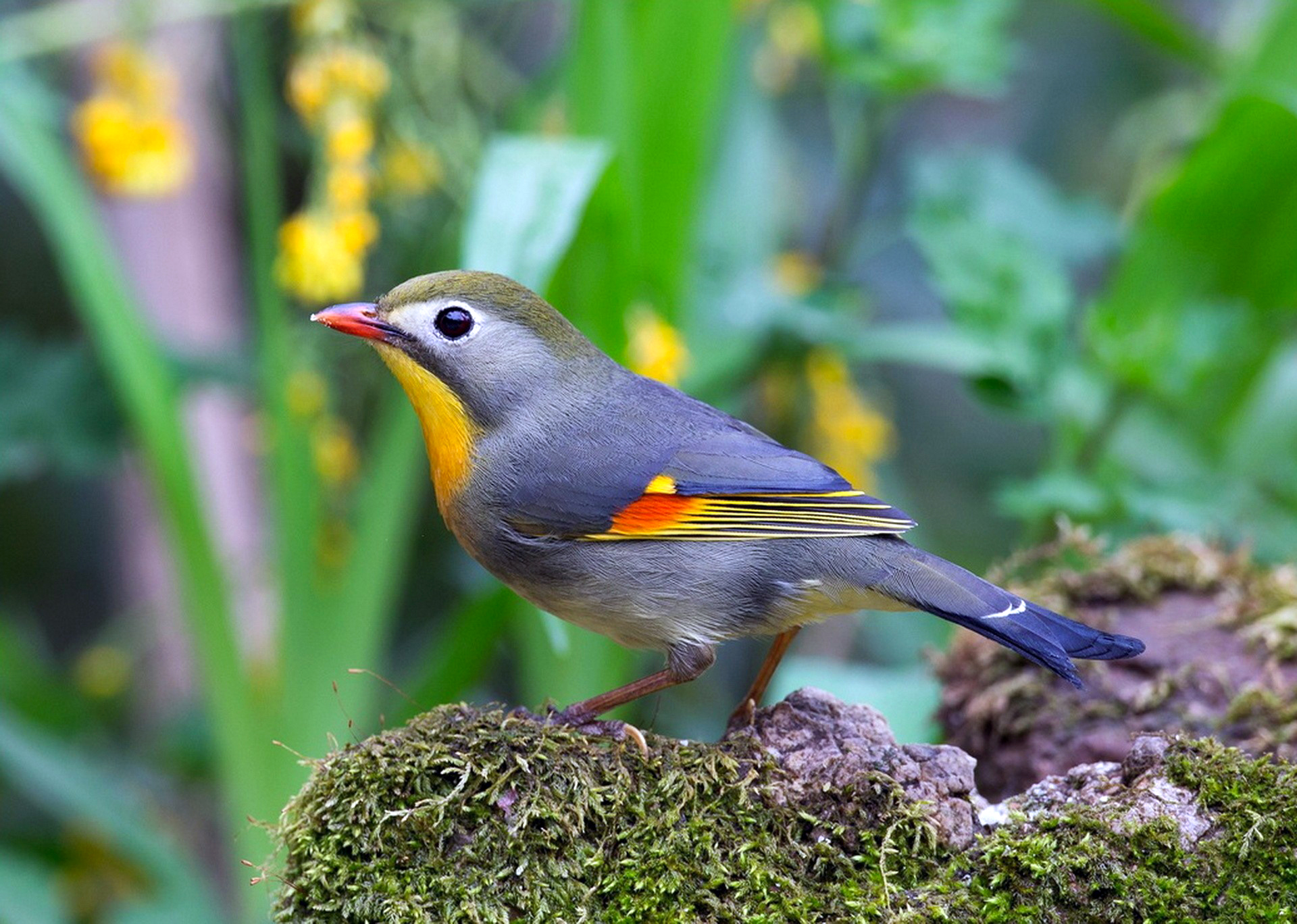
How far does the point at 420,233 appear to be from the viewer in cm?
535

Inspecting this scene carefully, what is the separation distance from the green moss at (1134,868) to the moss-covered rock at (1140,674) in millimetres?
577

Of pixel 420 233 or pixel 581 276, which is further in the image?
pixel 420 233

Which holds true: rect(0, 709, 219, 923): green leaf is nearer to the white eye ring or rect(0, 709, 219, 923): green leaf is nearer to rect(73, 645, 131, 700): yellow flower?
rect(73, 645, 131, 700): yellow flower

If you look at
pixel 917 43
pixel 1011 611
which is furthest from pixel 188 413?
pixel 1011 611

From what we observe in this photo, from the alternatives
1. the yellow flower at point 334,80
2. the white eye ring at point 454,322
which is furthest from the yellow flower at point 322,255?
the white eye ring at point 454,322

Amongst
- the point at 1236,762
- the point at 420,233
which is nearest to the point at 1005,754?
the point at 1236,762

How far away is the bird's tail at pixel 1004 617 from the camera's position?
2357 mm

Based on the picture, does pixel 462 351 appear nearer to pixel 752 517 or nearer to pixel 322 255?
pixel 752 517

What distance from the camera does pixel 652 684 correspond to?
2562mm

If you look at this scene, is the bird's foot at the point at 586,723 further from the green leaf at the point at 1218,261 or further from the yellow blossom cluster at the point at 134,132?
the yellow blossom cluster at the point at 134,132

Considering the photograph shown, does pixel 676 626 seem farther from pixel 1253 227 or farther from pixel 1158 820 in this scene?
pixel 1253 227

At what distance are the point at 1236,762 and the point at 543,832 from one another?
1207 mm

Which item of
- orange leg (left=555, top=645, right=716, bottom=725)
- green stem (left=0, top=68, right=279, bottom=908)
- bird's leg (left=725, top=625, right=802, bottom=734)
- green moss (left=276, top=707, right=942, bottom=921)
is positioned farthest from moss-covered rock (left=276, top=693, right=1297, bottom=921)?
green stem (left=0, top=68, right=279, bottom=908)

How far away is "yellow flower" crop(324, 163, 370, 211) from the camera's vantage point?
3771mm
